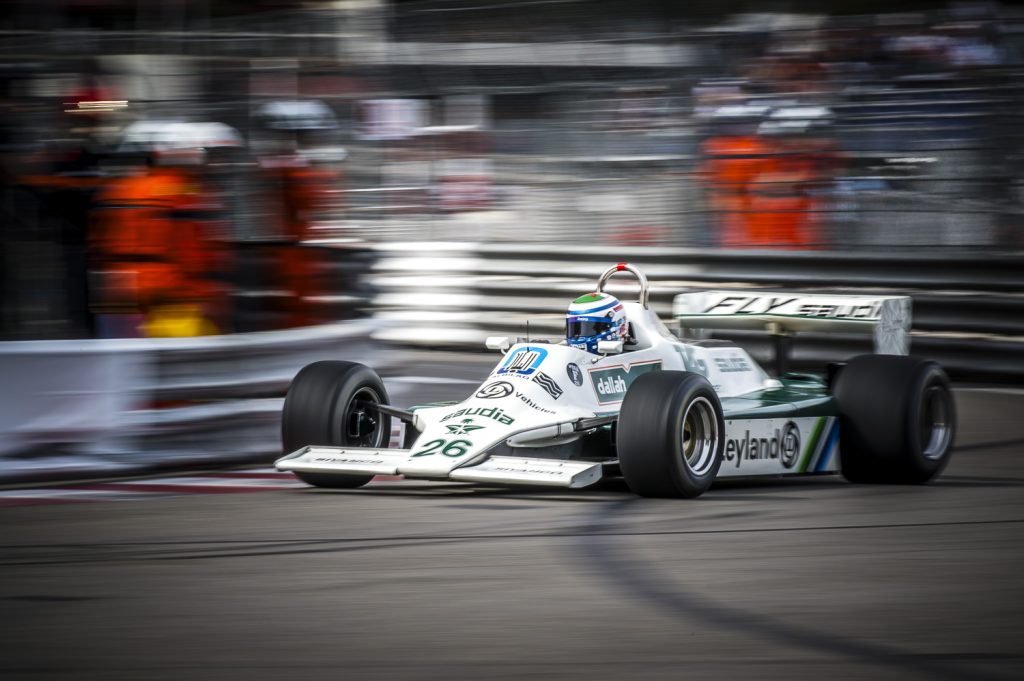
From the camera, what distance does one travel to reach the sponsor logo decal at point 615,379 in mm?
→ 8242

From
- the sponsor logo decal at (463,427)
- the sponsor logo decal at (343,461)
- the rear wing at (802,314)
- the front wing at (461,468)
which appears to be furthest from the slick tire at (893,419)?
the sponsor logo decal at (343,461)

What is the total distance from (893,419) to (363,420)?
2728 millimetres

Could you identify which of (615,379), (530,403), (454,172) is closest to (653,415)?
(530,403)

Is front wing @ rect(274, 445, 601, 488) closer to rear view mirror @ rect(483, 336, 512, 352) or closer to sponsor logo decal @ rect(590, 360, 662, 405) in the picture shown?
sponsor logo decal @ rect(590, 360, 662, 405)

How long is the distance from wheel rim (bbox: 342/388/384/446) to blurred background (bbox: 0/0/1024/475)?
1149mm

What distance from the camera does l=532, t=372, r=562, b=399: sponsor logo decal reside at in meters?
8.01

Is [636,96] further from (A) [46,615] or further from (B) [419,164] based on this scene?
(A) [46,615]

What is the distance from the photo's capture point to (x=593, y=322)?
841 centimetres

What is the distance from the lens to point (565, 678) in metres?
4.48

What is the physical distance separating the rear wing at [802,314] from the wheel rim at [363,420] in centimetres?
203

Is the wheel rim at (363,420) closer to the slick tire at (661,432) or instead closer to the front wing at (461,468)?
the front wing at (461,468)

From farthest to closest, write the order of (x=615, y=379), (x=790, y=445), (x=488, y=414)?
(x=790, y=445)
(x=615, y=379)
(x=488, y=414)

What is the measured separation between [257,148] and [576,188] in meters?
4.98

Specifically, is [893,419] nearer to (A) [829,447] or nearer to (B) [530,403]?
(A) [829,447]
